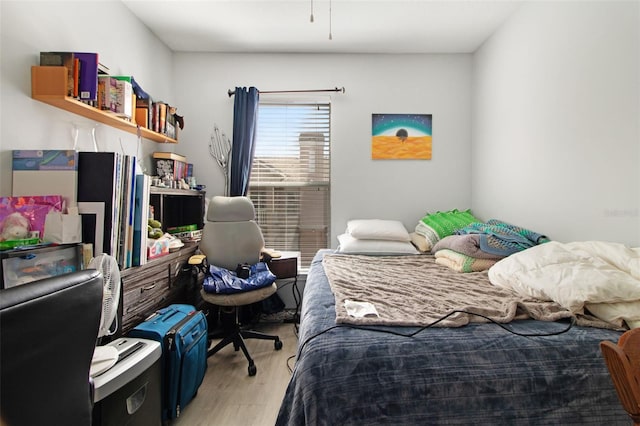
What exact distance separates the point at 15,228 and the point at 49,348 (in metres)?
1.03

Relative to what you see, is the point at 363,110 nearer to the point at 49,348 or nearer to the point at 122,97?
the point at 122,97

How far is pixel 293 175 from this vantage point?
314 cm

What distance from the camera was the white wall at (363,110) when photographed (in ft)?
9.98

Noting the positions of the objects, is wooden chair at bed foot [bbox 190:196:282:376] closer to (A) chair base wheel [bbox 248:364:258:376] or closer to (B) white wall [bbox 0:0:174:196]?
(A) chair base wheel [bbox 248:364:258:376]

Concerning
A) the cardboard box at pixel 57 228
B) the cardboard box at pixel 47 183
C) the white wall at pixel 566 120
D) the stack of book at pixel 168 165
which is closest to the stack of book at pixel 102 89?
the stack of book at pixel 168 165

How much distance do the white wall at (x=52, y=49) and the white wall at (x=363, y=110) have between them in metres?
0.69

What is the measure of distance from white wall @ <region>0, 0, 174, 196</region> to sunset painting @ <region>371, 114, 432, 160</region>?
221 cm

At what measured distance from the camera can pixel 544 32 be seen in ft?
6.84

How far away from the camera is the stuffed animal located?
1252 mm

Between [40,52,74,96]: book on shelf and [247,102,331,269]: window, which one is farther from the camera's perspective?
[247,102,331,269]: window

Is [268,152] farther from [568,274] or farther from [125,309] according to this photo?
[568,274]

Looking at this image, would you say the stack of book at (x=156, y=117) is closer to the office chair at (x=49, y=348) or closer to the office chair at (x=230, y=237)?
the office chair at (x=230, y=237)

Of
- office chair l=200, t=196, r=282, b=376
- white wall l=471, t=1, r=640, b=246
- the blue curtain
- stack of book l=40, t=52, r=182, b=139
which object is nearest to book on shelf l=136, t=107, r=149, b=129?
stack of book l=40, t=52, r=182, b=139

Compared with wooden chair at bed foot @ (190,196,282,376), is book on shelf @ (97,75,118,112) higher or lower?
higher
